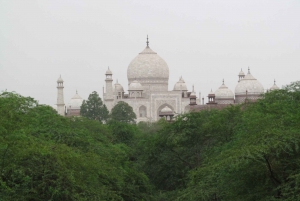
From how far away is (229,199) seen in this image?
710 inches

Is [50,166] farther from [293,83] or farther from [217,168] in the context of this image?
[293,83]

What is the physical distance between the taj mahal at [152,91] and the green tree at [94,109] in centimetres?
529

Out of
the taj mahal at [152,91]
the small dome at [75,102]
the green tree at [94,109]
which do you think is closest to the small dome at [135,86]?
the taj mahal at [152,91]

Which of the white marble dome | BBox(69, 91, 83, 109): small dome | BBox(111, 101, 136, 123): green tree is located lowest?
BBox(111, 101, 136, 123): green tree

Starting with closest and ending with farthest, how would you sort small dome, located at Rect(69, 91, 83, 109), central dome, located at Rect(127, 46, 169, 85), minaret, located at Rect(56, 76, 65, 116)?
minaret, located at Rect(56, 76, 65, 116)
central dome, located at Rect(127, 46, 169, 85)
small dome, located at Rect(69, 91, 83, 109)

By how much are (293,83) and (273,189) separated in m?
11.3

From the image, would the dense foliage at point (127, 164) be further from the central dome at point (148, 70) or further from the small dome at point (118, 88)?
the small dome at point (118, 88)

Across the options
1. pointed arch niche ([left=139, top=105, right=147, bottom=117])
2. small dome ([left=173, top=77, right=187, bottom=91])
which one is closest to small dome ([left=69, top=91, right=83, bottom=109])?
pointed arch niche ([left=139, top=105, right=147, bottom=117])

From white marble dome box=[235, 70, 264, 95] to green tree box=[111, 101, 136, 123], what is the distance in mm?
10129

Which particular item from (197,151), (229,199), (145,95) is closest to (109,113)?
(145,95)

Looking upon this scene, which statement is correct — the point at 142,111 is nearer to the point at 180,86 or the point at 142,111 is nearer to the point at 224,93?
the point at 180,86

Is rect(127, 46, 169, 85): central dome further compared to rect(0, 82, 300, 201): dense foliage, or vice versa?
rect(127, 46, 169, 85): central dome

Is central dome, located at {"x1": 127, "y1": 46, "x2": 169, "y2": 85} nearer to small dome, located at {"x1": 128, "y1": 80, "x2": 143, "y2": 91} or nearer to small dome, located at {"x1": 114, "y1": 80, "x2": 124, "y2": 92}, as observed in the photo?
small dome, located at {"x1": 114, "y1": 80, "x2": 124, "y2": 92}

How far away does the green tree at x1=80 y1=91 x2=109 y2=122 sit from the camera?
67.8 meters
